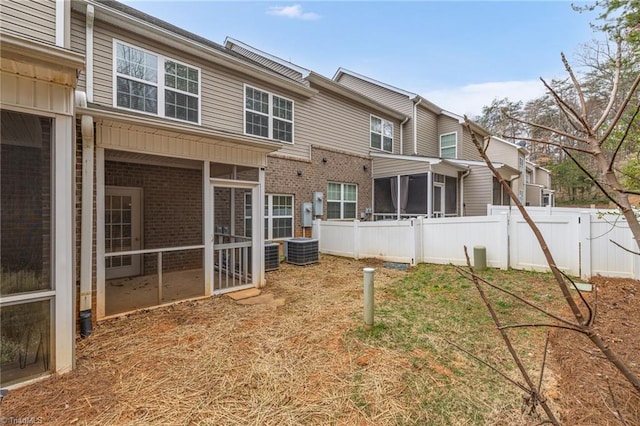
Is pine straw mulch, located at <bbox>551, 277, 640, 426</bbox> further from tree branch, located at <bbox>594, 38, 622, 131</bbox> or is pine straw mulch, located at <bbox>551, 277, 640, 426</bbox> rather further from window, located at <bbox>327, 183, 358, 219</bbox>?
window, located at <bbox>327, 183, 358, 219</bbox>

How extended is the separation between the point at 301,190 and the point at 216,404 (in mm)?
8342

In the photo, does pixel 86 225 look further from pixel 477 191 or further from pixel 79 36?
pixel 477 191

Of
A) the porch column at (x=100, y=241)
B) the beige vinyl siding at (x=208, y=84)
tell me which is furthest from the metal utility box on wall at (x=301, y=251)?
the porch column at (x=100, y=241)

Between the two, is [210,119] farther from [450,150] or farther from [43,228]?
[450,150]

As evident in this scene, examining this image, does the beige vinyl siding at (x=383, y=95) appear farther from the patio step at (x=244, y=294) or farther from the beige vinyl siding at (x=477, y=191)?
the patio step at (x=244, y=294)

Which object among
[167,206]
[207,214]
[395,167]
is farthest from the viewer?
[395,167]

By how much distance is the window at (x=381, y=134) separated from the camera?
1375cm

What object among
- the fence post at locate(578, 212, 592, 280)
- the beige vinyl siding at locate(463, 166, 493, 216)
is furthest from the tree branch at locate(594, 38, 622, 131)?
the beige vinyl siding at locate(463, 166, 493, 216)

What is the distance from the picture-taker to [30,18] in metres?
5.36

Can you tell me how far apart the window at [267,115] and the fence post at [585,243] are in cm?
816

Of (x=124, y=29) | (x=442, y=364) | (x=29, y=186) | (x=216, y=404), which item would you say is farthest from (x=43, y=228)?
(x=124, y=29)

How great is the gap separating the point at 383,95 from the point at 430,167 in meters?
5.88

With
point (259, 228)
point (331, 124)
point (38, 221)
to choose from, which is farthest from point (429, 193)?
point (38, 221)

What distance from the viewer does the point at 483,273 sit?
23.9 ft
